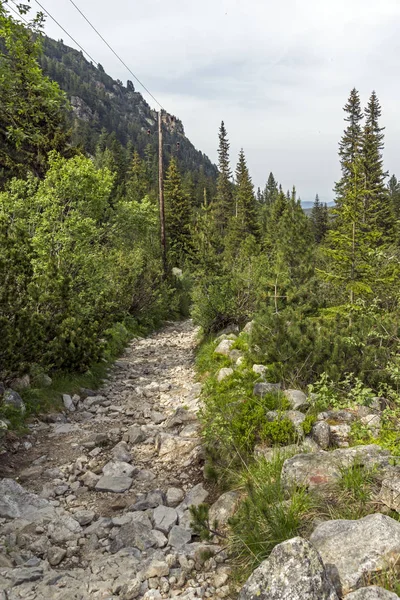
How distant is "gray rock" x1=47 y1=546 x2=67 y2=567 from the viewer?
142 inches

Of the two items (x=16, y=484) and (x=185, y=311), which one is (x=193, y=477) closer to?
(x=16, y=484)

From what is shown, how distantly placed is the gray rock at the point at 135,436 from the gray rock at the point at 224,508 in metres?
2.37

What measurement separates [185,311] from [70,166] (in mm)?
11041

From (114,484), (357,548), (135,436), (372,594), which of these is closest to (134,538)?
(114,484)

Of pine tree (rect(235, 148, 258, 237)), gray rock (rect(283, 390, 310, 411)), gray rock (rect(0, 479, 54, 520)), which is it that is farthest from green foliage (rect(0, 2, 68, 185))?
pine tree (rect(235, 148, 258, 237))

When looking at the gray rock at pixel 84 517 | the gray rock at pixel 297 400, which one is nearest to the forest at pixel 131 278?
the gray rock at pixel 297 400

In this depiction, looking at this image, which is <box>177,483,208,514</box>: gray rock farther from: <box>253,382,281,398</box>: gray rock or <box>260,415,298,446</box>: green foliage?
<box>253,382,281,398</box>: gray rock

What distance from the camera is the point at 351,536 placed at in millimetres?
2852

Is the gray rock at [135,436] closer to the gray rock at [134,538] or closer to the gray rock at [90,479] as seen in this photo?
the gray rock at [90,479]

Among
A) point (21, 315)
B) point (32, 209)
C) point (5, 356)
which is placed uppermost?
point (32, 209)

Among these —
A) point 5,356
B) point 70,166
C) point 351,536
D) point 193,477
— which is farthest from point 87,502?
point 70,166

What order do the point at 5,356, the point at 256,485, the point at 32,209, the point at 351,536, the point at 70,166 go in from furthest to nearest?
the point at 70,166 → the point at 32,209 → the point at 5,356 → the point at 256,485 → the point at 351,536

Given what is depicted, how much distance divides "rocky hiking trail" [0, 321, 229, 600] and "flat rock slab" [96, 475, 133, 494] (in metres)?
0.01

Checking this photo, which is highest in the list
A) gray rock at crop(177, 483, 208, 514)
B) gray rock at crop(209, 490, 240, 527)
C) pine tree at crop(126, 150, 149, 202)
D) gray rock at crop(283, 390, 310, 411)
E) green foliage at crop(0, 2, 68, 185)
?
pine tree at crop(126, 150, 149, 202)
